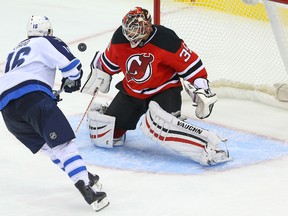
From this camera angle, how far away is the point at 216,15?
15.9 ft

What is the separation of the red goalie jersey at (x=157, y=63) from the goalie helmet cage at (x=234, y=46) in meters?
0.77

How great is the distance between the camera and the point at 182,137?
3.67 meters

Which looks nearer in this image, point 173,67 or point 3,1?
point 173,67

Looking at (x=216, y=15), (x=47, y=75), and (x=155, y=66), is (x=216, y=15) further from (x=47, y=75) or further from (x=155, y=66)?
(x=47, y=75)

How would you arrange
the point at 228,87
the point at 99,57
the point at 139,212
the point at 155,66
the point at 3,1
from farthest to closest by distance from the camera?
the point at 3,1, the point at 228,87, the point at 99,57, the point at 155,66, the point at 139,212

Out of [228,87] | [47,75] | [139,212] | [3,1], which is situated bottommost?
[3,1]

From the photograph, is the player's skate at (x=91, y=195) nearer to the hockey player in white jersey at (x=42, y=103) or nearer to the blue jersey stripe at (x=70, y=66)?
the hockey player in white jersey at (x=42, y=103)

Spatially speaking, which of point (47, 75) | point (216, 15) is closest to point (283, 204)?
point (47, 75)

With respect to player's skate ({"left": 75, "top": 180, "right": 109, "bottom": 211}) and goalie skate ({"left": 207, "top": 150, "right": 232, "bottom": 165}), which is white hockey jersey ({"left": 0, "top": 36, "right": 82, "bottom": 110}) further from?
goalie skate ({"left": 207, "top": 150, "right": 232, "bottom": 165})

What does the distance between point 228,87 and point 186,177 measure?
4.19ft

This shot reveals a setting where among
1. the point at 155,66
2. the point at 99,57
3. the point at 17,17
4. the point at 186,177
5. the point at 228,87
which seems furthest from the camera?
the point at 17,17

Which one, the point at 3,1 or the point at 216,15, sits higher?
the point at 216,15

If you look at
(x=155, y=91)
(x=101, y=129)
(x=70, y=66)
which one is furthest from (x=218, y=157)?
(x=70, y=66)

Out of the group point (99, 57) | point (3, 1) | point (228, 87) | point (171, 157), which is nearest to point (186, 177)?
point (171, 157)
